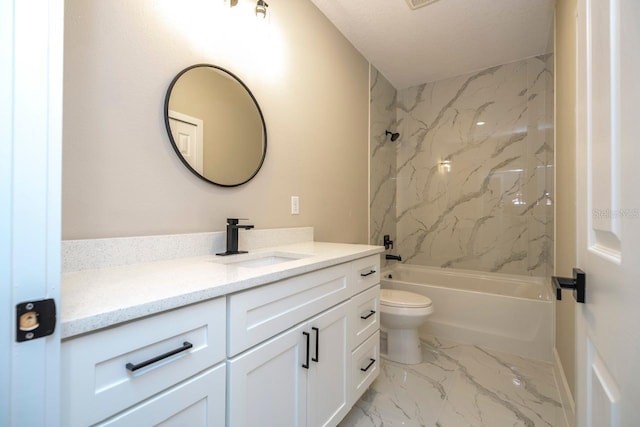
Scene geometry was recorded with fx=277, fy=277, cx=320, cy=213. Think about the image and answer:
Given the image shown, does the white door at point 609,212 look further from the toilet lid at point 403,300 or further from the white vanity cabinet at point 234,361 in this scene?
the toilet lid at point 403,300

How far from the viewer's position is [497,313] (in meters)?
2.27

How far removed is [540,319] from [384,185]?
1.78m

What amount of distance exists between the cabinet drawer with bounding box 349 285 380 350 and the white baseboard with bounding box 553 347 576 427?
99 centimetres

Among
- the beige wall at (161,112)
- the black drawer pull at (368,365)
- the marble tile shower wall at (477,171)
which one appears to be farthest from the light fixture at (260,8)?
the black drawer pull at (368,365)

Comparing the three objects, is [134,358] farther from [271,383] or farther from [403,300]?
[403,300]

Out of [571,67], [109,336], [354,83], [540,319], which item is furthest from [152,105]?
[540,319]

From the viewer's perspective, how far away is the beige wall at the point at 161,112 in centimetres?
94

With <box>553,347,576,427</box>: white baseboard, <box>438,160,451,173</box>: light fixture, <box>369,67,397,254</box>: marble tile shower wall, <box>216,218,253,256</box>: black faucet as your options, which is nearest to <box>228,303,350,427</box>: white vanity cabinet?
<box>216,218,253,256</box>: black faucet

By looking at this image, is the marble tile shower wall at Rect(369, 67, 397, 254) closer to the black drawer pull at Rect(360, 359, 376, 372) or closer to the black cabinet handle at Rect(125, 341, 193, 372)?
the black drawer pull at Rect(360, 359, 376, 372)

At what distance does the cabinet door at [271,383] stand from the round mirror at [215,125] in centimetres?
81

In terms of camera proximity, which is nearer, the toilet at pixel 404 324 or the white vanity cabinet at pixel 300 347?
the white vanity cabinet at pixel 300 347

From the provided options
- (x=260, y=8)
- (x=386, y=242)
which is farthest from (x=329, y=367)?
(x=386, y=242)

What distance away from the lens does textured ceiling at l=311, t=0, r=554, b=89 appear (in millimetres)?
2008

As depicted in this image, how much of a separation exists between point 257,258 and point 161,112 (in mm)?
763
